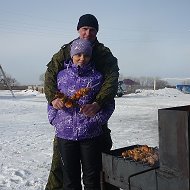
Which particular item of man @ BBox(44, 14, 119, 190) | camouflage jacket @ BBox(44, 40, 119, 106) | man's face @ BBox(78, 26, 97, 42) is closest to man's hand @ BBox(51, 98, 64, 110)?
man @ BBox(44, 14, 119, 190)

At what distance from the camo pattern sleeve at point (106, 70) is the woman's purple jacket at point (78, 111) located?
80 millimetres

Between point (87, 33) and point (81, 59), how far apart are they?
0.34m

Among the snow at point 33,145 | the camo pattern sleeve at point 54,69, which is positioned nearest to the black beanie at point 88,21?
the camo pattern sleeve at point 54,69

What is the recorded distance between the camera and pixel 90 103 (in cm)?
346

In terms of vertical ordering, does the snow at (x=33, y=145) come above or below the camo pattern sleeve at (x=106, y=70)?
below

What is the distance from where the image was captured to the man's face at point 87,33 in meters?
3.61

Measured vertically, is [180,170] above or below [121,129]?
above

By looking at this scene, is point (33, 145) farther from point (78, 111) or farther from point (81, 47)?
point (81, 47)

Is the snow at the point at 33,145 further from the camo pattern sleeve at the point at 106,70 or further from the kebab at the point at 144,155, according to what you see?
the camo pattern sleeve at the point at 106,70

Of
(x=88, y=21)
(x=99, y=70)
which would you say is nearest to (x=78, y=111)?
(x=99, y=70)

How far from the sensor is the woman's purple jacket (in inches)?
136

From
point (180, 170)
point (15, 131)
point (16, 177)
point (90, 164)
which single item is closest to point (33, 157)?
point (16, 177)

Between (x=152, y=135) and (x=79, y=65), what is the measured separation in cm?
610

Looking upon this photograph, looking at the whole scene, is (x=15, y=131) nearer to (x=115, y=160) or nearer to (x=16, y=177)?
(x=16, y=177)
